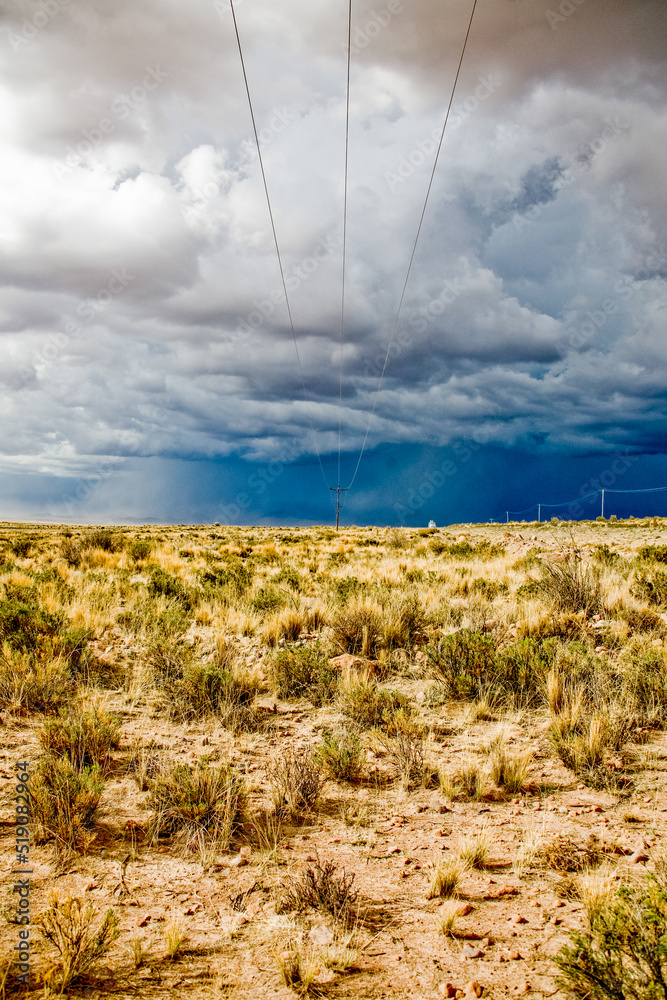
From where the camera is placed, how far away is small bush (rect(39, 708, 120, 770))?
5.20 m

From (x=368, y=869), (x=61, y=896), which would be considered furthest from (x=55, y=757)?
(x=368, y=869)

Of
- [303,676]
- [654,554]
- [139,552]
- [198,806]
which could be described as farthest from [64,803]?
[139,552]

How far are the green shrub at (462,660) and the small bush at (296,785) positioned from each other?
2.58m

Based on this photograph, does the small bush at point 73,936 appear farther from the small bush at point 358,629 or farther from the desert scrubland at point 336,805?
the small bush at point 358,629

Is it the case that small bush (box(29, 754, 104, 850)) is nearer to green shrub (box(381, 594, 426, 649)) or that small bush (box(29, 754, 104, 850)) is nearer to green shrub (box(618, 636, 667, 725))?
green shrub (box(381, 594, 426, 649))

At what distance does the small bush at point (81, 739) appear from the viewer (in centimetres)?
520

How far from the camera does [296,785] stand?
4.66 meters

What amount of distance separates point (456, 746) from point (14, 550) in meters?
23.7

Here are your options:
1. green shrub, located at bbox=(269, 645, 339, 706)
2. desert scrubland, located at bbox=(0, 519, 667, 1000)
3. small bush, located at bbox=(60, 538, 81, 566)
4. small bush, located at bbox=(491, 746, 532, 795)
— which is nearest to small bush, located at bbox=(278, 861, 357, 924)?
desert scrubland, located at bbox=(0, 519, 667, 1000)

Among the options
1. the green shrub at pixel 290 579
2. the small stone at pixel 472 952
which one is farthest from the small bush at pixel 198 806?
the green shrub at pixel 290 579

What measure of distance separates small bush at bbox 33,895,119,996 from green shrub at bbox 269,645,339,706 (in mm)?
3841

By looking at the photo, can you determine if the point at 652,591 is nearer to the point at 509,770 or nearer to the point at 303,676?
the point at 303,676

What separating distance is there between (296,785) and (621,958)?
2.58 m

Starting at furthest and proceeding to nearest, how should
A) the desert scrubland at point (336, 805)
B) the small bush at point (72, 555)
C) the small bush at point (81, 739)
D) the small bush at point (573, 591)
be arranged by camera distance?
the small bush at point (72, 555) → the small bush at point (573, 591) → the small bush at point (81, 739) → the desert scrubland at point (336, 805)
